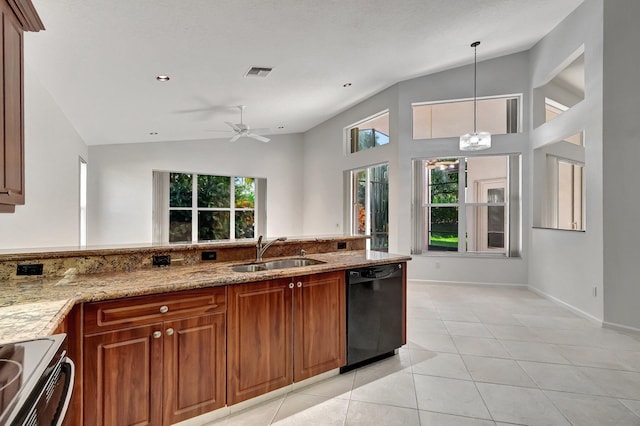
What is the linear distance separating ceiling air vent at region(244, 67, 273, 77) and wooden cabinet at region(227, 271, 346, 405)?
2.86 metres

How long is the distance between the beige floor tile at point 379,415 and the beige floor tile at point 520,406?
0.52m

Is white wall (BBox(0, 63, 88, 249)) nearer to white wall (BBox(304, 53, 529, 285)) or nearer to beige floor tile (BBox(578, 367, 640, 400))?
Result: beige floor tile (BBox(578, 367, 640, 400))

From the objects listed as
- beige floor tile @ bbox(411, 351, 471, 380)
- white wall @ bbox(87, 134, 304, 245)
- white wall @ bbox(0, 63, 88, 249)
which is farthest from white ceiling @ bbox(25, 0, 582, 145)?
beige floor tile @ bbox(411, 351, 471, 380)

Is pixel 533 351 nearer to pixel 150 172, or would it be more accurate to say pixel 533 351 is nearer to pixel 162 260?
pixel 162 260

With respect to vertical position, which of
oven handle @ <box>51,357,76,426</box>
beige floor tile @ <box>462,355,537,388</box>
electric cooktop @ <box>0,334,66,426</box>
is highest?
electric cooktop @ <box>0,334,66,426</box>

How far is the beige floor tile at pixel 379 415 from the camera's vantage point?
1906 millimetres

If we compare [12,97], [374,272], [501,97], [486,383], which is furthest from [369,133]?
[12,97]

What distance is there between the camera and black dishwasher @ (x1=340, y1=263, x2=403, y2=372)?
2.46m

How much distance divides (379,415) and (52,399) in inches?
67.6

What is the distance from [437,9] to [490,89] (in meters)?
2.53

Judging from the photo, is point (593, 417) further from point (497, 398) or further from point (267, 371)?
point (267, 371)

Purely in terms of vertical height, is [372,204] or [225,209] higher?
[372,204]

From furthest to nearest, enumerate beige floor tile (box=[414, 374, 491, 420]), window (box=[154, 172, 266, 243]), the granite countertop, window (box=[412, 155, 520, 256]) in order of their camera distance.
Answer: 1. window (box=[154, 172, 266, 243])
2. window (box=[412, 155, 520, 256])
3. beige floor tile (box=[414, 374, 491, 420])
4. the granite countertop

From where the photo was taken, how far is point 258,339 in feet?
6.61
